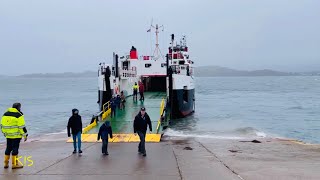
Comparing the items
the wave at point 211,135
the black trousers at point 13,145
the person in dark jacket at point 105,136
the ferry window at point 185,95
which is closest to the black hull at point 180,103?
the ferry window at point 185,95

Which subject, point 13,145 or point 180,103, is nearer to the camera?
point 13,145

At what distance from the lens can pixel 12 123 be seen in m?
9.74

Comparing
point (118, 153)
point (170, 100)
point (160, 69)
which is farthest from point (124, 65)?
point (118, 153)

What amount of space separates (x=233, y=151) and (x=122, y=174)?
6.78 meters

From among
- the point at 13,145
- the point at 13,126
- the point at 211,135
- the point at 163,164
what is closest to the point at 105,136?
the point at 163,164

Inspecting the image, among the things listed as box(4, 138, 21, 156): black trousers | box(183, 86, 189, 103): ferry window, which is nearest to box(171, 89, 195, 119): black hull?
box(183, 86, 189, 103): ferry window

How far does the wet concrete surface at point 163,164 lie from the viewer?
955cm

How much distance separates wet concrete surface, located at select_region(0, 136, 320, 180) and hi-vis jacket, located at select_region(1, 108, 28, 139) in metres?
0.96

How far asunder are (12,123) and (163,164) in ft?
13.9

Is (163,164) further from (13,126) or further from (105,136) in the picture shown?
(13,126)

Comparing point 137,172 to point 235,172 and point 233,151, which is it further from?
point 233,151

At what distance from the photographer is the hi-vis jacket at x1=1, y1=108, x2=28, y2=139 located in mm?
9742

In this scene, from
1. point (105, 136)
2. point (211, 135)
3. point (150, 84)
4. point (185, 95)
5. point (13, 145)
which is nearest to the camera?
point (13, 145)

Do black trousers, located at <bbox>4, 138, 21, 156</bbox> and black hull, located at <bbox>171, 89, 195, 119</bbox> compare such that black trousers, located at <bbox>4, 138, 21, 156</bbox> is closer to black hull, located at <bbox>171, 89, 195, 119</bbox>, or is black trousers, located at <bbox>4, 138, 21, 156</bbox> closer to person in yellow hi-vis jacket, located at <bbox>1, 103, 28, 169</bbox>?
person in yellow hi-vis jacket, located at <bbox>1, 103, 28, 169</bbox>
